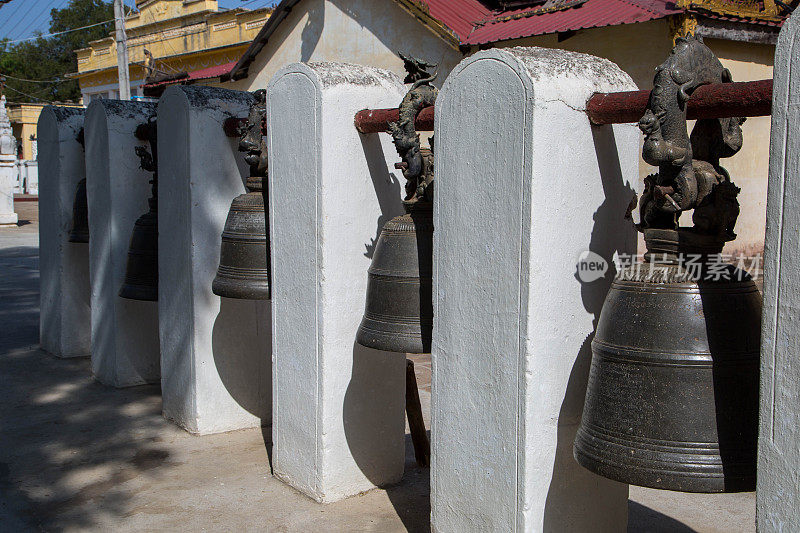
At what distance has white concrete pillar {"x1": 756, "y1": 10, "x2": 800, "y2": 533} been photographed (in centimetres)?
202

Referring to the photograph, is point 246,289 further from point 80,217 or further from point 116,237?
point 80,217

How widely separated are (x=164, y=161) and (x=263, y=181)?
1100 millimetres

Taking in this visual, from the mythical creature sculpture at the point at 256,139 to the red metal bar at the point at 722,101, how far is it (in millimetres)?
2441

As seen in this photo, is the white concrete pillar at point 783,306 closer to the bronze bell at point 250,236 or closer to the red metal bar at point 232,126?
Result: the bronze bell at point 250,236

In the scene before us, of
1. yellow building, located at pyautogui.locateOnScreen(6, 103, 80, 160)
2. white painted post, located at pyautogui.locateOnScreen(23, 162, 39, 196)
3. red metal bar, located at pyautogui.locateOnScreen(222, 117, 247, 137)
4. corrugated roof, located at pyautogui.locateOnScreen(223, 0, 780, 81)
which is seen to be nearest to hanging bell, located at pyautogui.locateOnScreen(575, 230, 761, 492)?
red metal bar, located at pyautogui.locateOnScreen(222, 117, 247, 137)

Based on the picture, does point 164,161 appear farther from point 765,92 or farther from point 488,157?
point 765,92

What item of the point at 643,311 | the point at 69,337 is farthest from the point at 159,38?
the point at 643,311

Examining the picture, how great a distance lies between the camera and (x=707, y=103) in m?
2.43

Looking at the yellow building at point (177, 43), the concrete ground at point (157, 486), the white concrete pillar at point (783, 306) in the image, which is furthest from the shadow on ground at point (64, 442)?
the yellow building at point (177, 43)

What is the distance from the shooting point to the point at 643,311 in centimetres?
241

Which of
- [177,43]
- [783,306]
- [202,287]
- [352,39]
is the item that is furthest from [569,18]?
[177,43]

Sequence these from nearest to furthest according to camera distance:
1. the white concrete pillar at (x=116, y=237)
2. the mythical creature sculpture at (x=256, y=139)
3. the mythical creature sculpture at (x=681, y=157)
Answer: the mythical creature sculpture at (x=681, y=157), the mythical creature sculpture at (x=256, y=139), the white concrete pillar at (x=116, y=237)

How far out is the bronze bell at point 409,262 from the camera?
3.45 meters

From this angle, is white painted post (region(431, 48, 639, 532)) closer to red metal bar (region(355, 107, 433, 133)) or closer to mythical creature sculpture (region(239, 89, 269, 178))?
red metal bar (region(355, 107, 433, 133))
